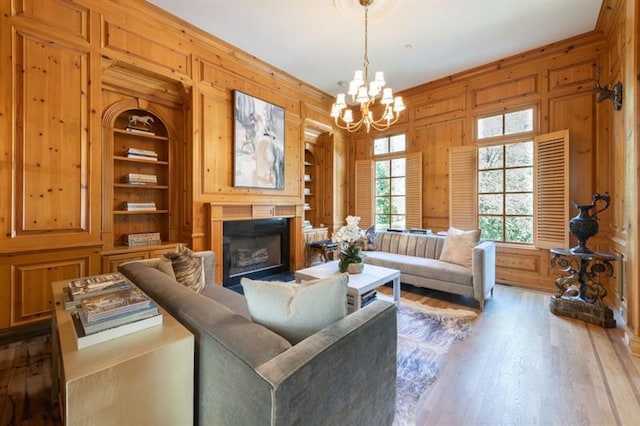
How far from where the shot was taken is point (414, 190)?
5145 millimetres

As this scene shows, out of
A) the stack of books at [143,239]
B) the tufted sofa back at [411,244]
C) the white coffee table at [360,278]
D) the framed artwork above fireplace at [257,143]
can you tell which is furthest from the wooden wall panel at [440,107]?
the stack of books at [143,239]

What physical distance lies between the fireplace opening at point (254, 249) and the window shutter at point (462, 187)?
2882 millimetres

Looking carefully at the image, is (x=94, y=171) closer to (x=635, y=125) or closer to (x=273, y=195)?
(x=273, y=195)

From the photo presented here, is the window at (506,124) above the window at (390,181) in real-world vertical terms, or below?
above

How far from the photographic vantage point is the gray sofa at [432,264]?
10.5 feet

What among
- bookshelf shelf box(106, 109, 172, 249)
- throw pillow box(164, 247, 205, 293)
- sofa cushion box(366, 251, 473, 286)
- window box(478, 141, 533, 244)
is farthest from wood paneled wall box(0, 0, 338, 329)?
window box(478, 141, 533, 244)

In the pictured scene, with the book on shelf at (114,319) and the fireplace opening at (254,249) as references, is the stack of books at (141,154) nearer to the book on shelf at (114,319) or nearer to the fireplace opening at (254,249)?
the fireplace opening at (254,249)

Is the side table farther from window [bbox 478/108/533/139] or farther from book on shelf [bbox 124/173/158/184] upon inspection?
book on shelf [bbox 124/173/158/184]

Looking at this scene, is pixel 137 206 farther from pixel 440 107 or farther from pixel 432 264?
pixel 440 107

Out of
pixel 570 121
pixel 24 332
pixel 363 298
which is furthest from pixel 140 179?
pixel 570 121

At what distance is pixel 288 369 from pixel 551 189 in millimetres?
4423

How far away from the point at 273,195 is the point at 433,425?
364 centimetres

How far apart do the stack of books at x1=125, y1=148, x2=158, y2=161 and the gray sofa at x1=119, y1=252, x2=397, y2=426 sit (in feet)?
8.57

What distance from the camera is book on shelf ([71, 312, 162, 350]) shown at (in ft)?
3.39
